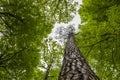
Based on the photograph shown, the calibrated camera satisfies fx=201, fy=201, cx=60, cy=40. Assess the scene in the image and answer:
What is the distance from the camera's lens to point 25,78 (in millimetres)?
9922

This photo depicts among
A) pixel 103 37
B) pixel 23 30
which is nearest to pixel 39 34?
pixel 23 30

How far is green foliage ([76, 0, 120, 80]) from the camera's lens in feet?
24.2

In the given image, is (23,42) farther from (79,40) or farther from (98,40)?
(98,40)

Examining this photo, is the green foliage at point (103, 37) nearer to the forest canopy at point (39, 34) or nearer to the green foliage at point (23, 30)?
the forest canopy at point (39, 34)

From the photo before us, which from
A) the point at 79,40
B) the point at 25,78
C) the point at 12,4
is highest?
the point at 12,4

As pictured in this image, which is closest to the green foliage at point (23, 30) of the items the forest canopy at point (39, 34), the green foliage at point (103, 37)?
the forest canopy at point (39, 34)

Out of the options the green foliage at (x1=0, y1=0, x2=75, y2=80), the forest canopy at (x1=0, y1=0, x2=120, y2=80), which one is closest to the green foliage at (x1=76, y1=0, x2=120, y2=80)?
the forest canopy at (x1=0, y1=0, x2=120, y2=80)

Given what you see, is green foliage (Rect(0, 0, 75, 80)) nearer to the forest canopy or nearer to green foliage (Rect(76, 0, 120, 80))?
the forest canopy

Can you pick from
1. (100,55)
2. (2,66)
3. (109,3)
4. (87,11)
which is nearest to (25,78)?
(2,66)

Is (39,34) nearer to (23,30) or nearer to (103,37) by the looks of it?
(23,30)

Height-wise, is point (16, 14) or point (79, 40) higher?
point (16, 14)

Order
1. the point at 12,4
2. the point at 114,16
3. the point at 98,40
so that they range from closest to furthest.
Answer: the point at 114,16
the point at 98,40
the point at 12,4

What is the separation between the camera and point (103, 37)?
8.20 meters

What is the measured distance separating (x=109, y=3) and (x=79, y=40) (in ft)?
6.89
